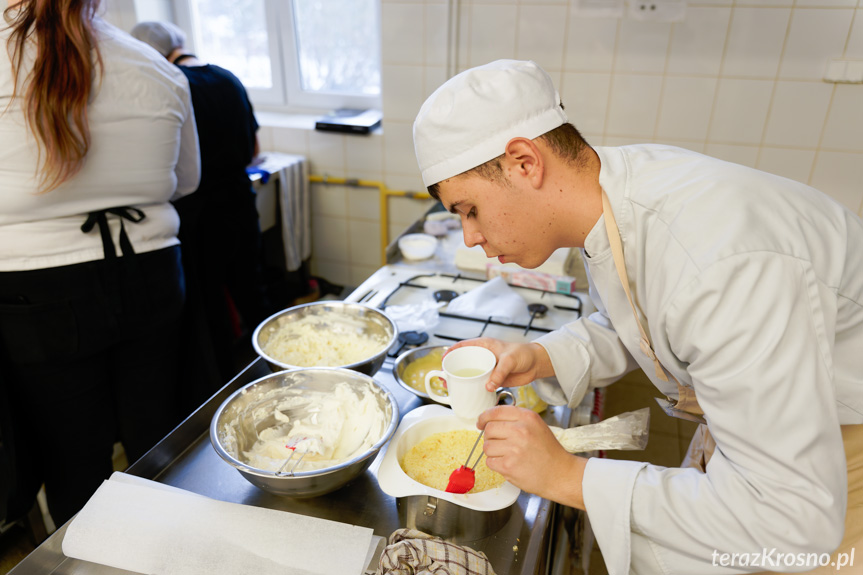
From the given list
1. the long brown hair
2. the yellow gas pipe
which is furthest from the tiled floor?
the long brown hair

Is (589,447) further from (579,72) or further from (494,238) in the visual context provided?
(579,72)

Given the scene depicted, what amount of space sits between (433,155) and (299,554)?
68 cm

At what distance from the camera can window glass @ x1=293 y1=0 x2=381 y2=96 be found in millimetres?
3134

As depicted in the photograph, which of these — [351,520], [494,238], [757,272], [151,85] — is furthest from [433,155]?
[151,85]

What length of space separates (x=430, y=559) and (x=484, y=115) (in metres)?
0.69

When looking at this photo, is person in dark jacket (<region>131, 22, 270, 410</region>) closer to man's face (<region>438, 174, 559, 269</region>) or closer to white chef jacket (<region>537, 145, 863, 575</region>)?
man's face (<region>438, 174, 559, 269</region>)

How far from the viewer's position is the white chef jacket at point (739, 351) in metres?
0.72

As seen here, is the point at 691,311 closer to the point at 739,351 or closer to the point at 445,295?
the point at 739,351

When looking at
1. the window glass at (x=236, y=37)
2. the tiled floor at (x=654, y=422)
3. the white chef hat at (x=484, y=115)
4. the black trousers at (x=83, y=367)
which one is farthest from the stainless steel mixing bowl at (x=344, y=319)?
the window glass at (x=236, y=37)

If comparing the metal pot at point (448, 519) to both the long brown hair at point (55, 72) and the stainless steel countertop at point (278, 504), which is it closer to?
the stainless steel countertop at point (278, 504)

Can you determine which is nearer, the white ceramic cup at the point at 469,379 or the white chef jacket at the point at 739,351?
→ the white chef jacket at the point at 739,351

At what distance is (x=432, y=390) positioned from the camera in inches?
51.8

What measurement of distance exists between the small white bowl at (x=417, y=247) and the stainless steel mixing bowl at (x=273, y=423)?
0.98m

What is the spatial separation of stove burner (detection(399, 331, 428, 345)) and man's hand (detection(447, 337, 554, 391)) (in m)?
0.35
